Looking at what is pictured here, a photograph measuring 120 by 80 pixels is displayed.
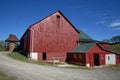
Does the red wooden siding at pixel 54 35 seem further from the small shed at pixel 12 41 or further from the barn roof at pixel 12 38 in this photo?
the barn roof at pixel 12 38

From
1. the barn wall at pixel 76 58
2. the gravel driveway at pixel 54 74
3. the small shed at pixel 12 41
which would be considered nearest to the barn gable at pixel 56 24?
the barn wall at pixel 76 58

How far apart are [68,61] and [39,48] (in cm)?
772

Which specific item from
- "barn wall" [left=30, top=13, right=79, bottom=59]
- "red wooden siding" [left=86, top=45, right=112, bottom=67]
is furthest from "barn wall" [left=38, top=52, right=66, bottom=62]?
"red wooden siding" [left=86, top=45, right=112, bottom=67]

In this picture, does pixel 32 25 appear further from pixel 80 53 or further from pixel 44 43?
pixel 80 53

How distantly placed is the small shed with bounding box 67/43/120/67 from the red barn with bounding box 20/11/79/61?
3239mm

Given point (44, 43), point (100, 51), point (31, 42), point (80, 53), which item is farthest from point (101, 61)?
point (31, 42)

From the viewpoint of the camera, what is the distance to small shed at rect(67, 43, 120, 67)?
3094 cm

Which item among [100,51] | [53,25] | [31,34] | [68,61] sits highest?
[53,25]

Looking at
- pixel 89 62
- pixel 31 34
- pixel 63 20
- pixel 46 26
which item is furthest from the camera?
pixel 63 20

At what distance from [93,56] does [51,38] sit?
1014 centimetres

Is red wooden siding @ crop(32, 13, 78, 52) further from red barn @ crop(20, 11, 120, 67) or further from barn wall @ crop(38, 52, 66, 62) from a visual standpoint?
barn wall @ crop(38, 52, 66, 62)

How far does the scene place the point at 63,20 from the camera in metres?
37.8

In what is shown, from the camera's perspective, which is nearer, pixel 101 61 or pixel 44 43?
pixel 101 61

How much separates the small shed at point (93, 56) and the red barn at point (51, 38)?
324 centimetres
